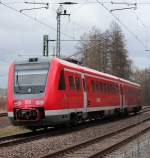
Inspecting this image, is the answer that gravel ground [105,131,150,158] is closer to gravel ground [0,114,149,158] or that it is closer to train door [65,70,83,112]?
gravel ground [0,114,149,158]

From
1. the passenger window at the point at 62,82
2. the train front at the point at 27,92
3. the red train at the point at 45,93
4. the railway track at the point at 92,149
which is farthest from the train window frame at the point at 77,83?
the railway track at the point at 92,149

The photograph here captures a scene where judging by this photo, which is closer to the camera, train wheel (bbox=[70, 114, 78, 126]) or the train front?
the train front

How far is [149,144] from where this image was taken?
1612cm

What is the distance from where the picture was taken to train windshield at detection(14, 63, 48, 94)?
787 inches

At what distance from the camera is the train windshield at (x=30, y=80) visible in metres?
20.0

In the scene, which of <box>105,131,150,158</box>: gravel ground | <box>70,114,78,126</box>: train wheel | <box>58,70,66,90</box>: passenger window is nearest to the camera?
<box>105,131,150,158</box>: gravel ground

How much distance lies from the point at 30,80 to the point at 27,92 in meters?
0.56

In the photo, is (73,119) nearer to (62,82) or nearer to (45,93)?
(62,82)

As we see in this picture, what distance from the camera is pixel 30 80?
2030 cm

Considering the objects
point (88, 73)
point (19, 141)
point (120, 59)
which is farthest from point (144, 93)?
point (19, 141)

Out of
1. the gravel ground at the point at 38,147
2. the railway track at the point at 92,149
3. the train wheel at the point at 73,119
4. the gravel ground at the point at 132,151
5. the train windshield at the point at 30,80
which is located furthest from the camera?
the train wheel at the point at 73,119

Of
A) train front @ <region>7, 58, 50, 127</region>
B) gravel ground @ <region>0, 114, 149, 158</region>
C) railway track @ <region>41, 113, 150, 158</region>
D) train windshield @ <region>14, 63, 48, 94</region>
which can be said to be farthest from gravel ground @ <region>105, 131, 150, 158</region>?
train windshield @ <region>14, 63, 48, 94</region>

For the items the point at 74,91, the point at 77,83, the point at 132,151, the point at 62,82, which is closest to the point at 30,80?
Result: the point at 62,82

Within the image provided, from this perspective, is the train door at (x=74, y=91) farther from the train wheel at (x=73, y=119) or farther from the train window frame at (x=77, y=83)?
the train wheel at (x=73, y=119)
